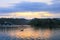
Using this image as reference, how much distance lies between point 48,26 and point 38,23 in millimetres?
5989

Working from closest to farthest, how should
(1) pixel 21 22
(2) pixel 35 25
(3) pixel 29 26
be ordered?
(1) pixel 21 22 → (2) pixel 35 25 → (3) pixel 29 26

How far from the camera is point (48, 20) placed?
75312 millimetres

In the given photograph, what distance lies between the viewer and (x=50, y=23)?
75375 millimetres

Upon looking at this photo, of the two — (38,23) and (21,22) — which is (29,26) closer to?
(38,23)

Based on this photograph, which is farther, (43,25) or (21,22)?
(43,25)

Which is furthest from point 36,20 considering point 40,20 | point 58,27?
point 58,27

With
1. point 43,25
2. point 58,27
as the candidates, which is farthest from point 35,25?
point 58,27

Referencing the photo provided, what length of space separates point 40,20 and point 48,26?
23.8ft

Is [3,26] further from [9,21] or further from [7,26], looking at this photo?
[9,21]

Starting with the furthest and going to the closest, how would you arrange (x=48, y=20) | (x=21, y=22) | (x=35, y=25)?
(x=35, y=25), (x=48, y=20), (x=21, y=22)

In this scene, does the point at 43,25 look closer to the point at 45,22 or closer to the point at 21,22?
the point at 45,22

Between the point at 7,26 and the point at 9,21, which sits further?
the point at 7,26

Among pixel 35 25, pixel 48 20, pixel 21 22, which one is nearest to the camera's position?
pixel 21 22

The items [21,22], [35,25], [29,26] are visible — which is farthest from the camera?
[29,26]
